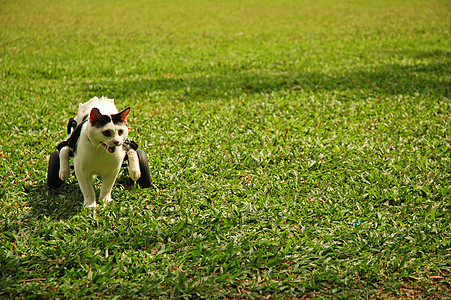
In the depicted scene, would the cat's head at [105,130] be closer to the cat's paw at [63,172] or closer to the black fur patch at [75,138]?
the black fur patch at [75,138]

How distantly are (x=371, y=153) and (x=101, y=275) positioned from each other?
3.47 m

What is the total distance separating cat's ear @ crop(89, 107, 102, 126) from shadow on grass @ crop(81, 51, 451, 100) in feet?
14.3

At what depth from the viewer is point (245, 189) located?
13.5ft

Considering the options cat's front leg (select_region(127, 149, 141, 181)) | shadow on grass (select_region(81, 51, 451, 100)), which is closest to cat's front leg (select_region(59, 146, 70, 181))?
cat's front leg (select_region(127, 149, 141, 181))

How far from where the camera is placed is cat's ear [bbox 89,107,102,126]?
9.88ft

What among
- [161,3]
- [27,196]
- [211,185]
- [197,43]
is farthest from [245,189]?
[161,3]

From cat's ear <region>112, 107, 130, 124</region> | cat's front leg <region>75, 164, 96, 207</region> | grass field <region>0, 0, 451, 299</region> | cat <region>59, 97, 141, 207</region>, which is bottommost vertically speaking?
grass field <region>0, 0, 451, 299</region>

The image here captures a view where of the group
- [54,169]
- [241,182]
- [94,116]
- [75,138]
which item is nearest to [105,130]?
[94,116]

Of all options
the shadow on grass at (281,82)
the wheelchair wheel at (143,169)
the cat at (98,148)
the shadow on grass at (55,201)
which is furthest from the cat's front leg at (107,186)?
the shadow on grass at (281,82)

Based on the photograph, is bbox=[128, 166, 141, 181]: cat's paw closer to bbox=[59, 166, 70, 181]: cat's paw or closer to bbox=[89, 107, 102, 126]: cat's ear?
bbox=[59, 166, 70, 181]: cat's paw

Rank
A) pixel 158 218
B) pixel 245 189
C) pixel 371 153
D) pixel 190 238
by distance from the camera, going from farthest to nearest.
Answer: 1. pixel 371 153
2. pixel 245 189
3. pixel 158 218
4. pixel 190 238

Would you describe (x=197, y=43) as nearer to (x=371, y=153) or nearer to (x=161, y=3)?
(x=371, y=153)

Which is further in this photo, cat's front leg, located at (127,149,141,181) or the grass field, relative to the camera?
cat's front leg, located at (127,149,141,181)

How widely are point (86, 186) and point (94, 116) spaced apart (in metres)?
0.69
